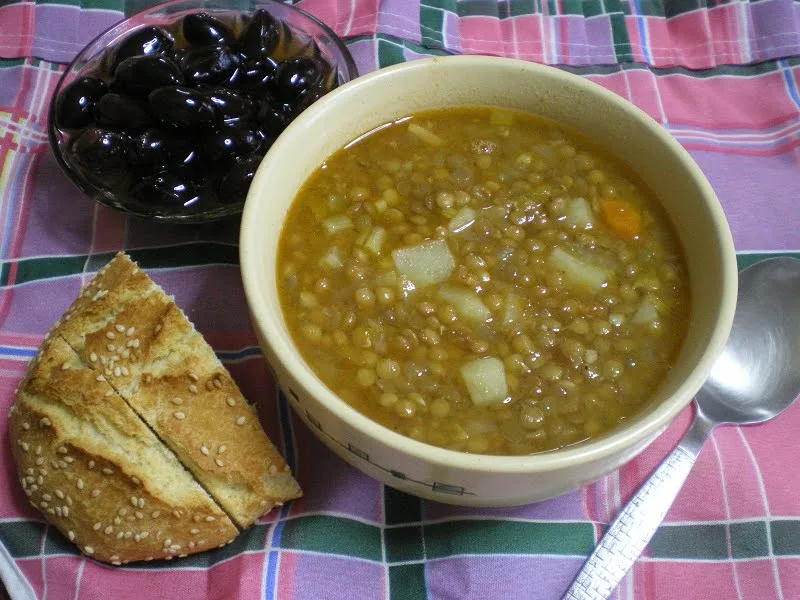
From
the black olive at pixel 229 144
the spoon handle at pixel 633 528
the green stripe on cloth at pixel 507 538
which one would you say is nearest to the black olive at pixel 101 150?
the black olive at pixel 229 144

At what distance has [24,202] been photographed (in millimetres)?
2824

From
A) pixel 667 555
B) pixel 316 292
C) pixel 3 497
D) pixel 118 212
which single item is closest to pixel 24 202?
pixel 118 212

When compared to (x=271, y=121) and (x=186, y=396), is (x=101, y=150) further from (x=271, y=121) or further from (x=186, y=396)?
(x=186, y=396)

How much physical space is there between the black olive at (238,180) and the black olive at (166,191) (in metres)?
0.10

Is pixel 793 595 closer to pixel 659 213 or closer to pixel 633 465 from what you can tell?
pixel 633 465

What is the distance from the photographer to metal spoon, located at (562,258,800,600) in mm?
2162

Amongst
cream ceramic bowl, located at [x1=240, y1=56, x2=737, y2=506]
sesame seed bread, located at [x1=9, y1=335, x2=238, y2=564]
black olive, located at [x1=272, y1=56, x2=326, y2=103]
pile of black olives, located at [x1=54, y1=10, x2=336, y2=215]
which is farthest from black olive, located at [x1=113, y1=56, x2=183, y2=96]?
sesame seed bread, located at [x1=9, y1=335, x2=238, y2=564]

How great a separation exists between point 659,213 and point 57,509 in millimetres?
1746

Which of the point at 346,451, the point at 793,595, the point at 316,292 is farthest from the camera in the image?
the point at 793,595

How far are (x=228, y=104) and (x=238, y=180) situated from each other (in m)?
0.27

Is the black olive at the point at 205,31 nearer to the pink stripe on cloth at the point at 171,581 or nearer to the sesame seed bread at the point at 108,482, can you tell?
the sesame seed bread at the point at 108,482

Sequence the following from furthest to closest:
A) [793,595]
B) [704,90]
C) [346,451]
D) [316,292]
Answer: [704,90]
[793,595]
[316,292]
[346,451]

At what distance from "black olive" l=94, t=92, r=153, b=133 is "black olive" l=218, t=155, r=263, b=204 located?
32 cm

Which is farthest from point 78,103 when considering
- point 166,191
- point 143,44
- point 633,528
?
point 633,528
